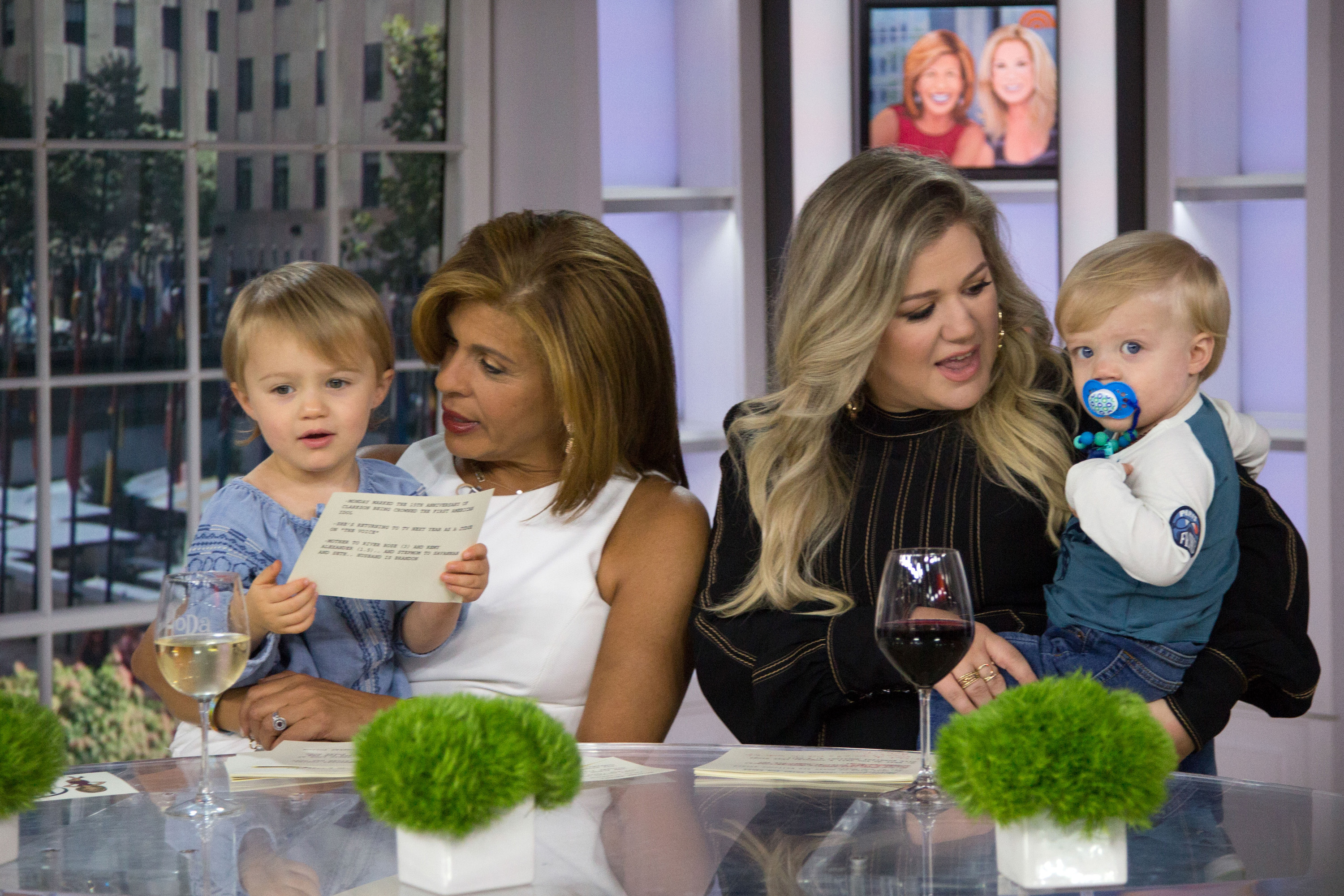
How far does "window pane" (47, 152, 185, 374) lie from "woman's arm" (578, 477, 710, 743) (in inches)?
67.5

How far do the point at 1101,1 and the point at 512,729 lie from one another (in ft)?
11.7

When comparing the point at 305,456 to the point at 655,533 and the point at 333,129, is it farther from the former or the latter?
the point at 333,129

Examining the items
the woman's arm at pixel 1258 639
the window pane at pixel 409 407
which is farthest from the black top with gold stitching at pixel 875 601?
the window pane at pixel 409 407

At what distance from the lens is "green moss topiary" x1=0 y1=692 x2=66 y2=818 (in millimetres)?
1213

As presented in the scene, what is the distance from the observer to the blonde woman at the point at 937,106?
13.7 feet

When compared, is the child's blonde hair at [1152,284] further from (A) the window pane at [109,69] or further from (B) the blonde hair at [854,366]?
(A) the window pane at [109,69]

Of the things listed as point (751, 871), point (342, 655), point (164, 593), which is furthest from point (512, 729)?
point (342, 655)

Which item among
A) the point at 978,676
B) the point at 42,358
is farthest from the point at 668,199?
the point at 978,676

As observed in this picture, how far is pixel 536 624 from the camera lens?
2.03 meters

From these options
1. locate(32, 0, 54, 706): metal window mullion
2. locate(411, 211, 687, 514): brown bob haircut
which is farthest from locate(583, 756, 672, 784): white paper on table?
locate(32, 0, 54, 706): metal window mullion

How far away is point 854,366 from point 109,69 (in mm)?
2174

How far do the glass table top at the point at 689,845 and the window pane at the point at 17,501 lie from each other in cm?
198

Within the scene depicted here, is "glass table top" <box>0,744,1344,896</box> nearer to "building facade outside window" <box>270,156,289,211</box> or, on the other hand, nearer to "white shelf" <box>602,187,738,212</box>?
"building facade outside window" <box>270,156,289,211</box>

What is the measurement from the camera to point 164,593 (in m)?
1.31
